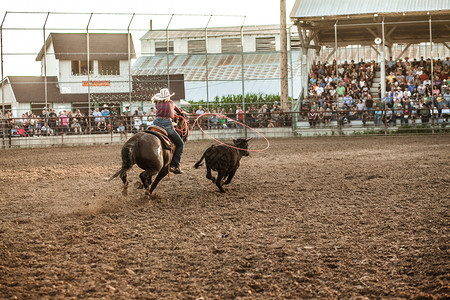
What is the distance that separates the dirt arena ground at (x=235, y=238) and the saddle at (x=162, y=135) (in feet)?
2.68

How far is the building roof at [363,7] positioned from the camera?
26703 mm

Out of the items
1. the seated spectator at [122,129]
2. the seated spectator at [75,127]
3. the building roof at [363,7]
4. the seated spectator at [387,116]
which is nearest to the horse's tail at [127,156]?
the seated spectator at [122,129]

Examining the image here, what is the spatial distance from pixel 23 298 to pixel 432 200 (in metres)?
5.70

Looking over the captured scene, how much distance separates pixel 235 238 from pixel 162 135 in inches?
124

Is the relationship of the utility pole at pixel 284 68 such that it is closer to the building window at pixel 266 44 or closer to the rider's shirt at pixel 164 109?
the building window at pixel 266 44

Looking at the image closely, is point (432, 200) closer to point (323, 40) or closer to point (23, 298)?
point (23, 298)

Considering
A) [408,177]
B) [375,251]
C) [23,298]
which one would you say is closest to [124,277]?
[23,298]

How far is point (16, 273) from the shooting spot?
15.3 ft

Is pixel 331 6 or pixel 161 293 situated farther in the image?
pixel 331 6

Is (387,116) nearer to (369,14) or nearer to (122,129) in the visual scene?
(369,14)

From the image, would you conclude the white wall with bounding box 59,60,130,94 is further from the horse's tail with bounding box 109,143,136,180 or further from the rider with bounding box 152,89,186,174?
the horse's tail with bounding box 109,143,136,180

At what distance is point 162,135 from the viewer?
8500 mm

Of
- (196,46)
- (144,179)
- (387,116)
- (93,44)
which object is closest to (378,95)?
(387,116)

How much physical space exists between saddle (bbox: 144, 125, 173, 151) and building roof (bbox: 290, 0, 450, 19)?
20.1 meters
